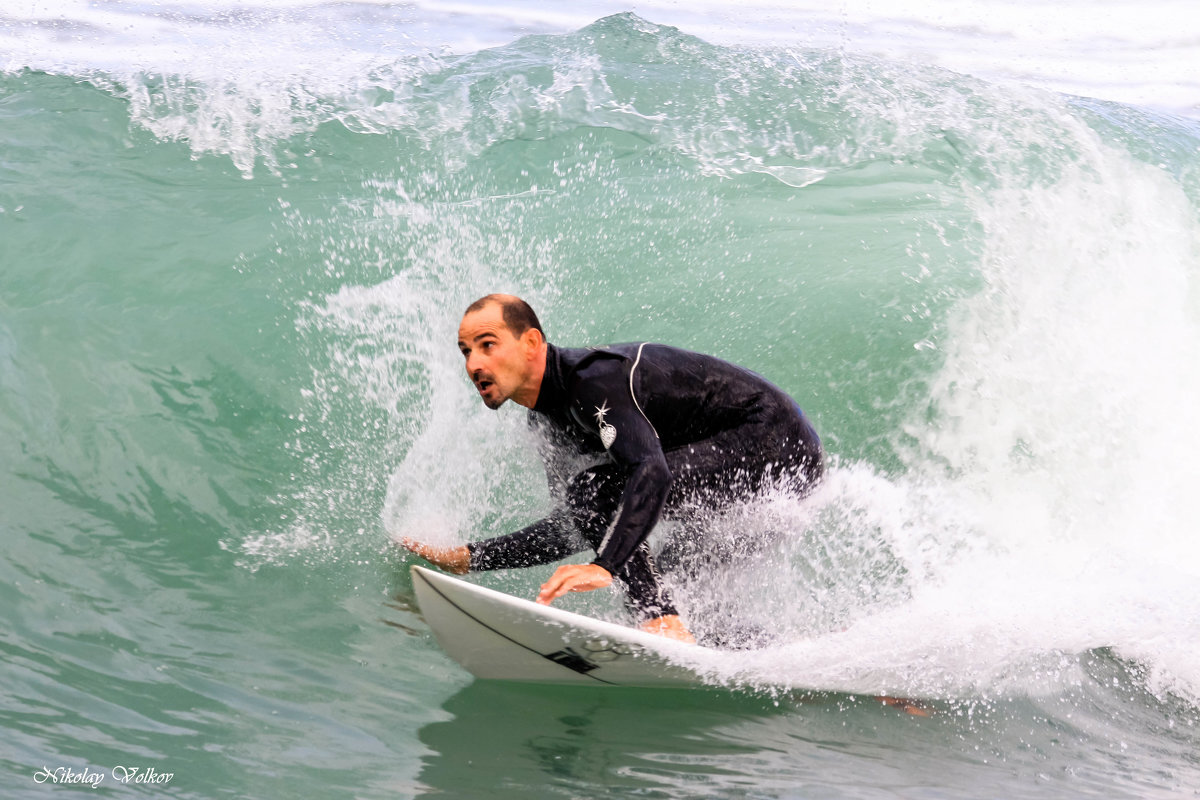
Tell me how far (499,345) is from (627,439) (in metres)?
0.51

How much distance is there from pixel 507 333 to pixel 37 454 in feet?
8.60

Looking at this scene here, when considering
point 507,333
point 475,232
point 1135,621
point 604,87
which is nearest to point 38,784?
point 507,333

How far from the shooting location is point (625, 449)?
10.3ft

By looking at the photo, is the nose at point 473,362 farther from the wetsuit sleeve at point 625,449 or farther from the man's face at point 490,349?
the wetsuit sleeve at point 625,449

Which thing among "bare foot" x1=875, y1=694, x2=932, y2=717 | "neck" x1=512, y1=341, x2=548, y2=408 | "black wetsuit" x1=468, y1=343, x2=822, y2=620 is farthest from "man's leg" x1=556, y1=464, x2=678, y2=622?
"bare foot" x1=875, y1=694, x2=932, y2=717

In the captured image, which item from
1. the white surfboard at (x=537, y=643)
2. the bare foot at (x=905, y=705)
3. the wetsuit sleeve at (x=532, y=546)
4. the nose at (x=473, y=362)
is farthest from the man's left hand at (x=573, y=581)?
the bare foot at (x=905, y=705)

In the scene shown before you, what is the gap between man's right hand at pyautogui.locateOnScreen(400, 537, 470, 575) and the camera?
3.69 m

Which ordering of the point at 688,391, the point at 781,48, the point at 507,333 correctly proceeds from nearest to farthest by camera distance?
the point at 507,333
the point at 688,391
the point at 781,48

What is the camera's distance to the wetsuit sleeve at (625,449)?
3.08 m

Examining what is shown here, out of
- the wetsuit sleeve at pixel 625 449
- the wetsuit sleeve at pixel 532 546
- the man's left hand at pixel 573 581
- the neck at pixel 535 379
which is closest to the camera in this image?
the man's left hand at pixel 573 581

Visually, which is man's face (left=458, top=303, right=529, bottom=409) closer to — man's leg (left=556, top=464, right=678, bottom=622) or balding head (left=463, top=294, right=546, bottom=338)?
balding head (left=463, top=294, right=546, bottom=338)

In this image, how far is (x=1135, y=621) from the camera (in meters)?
4.22

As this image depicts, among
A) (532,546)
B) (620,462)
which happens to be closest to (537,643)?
(532,546)

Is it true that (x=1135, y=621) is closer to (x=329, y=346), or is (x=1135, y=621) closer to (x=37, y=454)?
(x=329, y=346)
